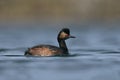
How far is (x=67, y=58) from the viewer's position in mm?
24578

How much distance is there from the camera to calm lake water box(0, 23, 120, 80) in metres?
21.2

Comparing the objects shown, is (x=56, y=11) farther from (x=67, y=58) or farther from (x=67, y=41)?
(x=67, y=58)

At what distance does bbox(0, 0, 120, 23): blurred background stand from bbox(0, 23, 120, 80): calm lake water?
12.1ft

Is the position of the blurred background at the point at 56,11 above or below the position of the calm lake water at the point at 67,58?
above

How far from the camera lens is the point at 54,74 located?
21312mm

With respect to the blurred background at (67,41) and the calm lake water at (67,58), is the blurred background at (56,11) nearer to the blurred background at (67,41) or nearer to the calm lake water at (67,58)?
the blurred background at (67,41)

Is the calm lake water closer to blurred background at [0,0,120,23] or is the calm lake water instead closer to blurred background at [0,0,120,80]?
blurred background at [0,0,120,80]

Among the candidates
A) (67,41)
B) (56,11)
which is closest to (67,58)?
(67,41)

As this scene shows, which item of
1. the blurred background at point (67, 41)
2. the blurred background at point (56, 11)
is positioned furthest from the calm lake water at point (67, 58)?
the blurred background at point (56, 11)

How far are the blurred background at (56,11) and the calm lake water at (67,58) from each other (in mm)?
3676

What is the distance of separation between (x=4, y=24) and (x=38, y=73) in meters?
16.4

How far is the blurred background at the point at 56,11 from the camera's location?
129ft

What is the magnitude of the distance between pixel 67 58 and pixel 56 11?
15121 millimetres

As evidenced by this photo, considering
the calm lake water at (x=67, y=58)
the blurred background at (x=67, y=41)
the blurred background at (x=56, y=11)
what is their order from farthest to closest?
the blurred background at (x=56, y=11) < the blurred background at (x=67, y=41) < the calm lake water at (x=67, y=58)
